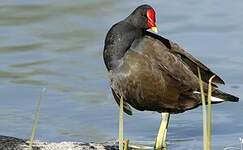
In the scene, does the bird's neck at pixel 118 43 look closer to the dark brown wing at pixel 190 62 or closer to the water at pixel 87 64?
the dark brown wing at pixel 190 62

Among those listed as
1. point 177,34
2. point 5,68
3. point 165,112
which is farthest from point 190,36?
point 165,112

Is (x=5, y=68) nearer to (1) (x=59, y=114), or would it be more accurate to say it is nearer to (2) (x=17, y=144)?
(1) (x=59, y=114)

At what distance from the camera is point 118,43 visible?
773 centimetres

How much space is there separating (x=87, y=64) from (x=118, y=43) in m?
2.76

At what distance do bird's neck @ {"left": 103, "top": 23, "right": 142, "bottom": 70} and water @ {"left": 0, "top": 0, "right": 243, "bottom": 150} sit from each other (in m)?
0.97

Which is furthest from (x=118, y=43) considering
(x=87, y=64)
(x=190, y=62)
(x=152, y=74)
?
(x=87, y=64)

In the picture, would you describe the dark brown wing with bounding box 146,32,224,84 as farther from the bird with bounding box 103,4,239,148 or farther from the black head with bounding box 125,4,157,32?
the black head with bounding box 125,4,157,32

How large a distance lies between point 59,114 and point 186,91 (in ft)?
5.57

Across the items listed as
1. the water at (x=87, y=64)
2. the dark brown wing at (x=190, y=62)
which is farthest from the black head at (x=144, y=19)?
the water at (x=87, y=64)

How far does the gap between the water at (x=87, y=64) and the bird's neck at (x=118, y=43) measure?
972 mm

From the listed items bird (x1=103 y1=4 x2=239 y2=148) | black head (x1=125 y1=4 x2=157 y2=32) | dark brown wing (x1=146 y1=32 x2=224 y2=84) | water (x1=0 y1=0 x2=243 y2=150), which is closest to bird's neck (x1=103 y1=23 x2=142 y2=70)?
bird (x1=103 y1=4 x2=239 y2=148)

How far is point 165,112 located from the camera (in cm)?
792

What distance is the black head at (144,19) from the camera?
8.00m

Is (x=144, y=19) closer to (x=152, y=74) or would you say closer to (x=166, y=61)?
(x=166, y=61)
